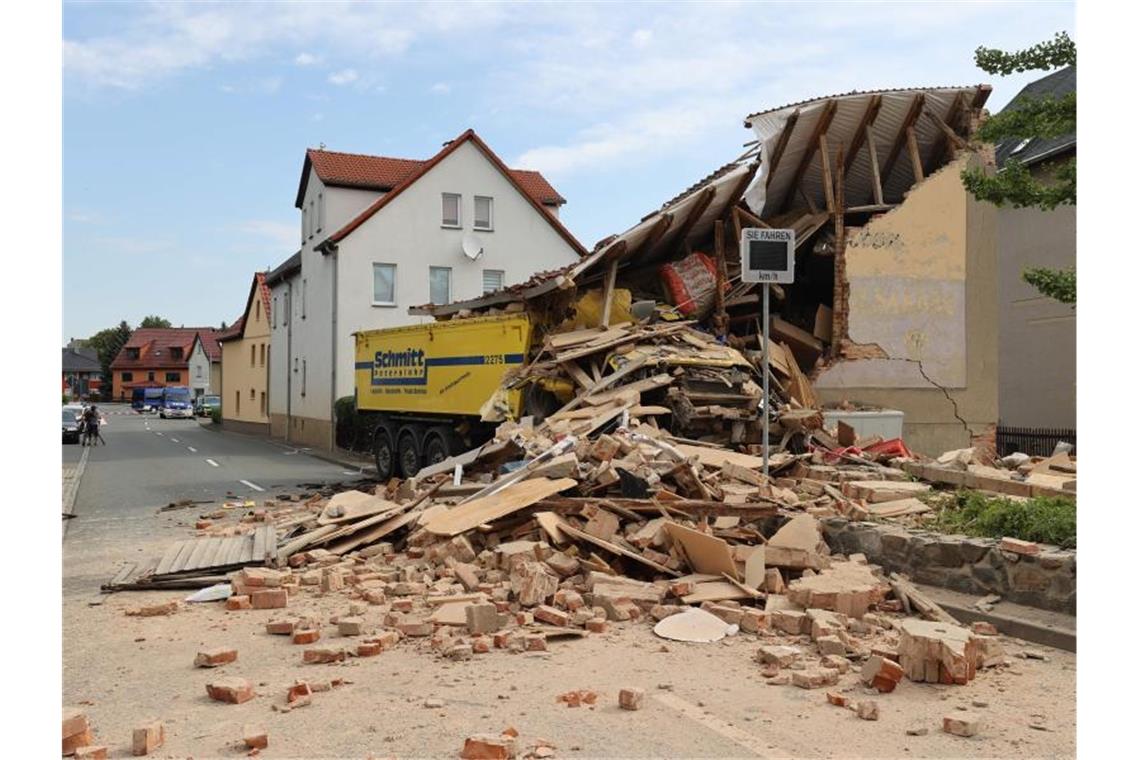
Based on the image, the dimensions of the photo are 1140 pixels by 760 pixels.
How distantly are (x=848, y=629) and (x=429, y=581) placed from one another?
146 inches

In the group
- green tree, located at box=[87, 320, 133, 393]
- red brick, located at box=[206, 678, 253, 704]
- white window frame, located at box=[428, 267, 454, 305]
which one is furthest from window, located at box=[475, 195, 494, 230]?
green tree, located at box=[87, 320, 133, 393]

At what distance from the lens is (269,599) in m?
8.73

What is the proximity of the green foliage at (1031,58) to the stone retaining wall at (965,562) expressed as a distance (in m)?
6.31

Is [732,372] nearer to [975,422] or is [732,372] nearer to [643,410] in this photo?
[643,410]

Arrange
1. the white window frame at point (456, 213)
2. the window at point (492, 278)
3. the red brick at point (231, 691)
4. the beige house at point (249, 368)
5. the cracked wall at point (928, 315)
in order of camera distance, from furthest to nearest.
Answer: the beige house at point (249, 368), the window at point (492, 278), the white window frame at point (456, 213), the cracked wall at point (928, 315), the red brick at point (231, 691)

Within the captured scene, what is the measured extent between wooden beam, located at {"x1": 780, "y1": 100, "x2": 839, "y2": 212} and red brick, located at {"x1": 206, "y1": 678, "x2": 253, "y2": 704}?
15.8 m

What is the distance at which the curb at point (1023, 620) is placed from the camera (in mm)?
6973

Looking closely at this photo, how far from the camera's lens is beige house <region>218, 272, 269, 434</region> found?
50.1m

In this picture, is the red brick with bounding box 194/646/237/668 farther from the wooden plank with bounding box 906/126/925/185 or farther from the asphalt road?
the wooden plank with bounding box 906/126/925/185

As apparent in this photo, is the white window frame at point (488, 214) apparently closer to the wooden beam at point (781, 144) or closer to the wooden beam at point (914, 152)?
the wooden beam at point (781, 144)

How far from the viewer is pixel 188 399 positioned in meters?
89.1

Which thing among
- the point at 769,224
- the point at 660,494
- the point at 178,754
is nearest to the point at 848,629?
the point at 660,494

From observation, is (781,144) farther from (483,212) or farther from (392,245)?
(483,212)

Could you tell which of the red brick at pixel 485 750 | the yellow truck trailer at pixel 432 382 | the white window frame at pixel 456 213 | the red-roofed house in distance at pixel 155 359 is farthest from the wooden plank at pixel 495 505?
the red-roofed house in distance at pixel 155 359
